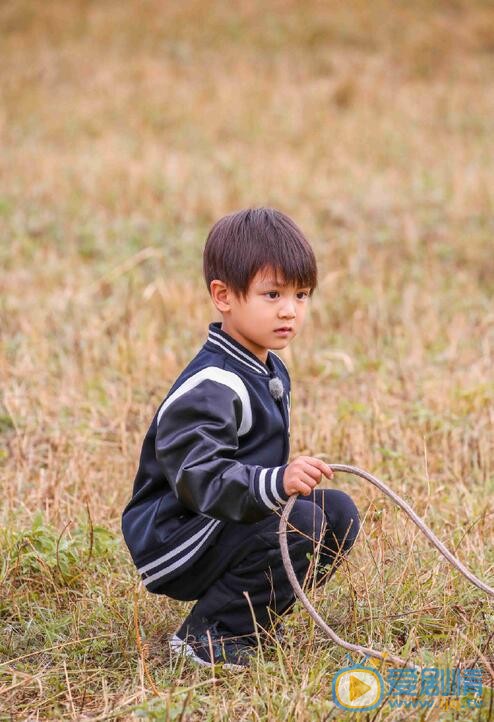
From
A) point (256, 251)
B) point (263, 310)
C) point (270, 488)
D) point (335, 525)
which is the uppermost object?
point (256, 251)

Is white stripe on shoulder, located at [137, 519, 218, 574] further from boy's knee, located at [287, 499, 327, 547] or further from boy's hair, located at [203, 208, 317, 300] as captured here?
boy's hair, located at [203, 208, 317, 300]

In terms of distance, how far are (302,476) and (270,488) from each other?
0.10 metres

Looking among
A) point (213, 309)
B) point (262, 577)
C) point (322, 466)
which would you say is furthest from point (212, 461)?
point (213, 309)

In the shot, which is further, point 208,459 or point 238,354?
point 238,354

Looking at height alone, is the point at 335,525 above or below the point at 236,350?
below

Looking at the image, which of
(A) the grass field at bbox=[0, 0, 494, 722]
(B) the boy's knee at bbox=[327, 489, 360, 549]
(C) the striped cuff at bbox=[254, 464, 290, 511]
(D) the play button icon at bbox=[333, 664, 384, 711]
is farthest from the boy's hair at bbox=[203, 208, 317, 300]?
(D) the play button icon at bbox=[333, 664, 384, 711]

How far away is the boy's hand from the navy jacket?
0.10 feet

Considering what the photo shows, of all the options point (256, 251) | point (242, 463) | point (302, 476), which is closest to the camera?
point (302, 476)

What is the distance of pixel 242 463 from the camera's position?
9.25ft

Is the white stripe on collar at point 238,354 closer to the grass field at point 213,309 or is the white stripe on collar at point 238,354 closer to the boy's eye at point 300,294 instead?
the boy's eye at point 300,294

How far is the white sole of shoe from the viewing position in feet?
9.44

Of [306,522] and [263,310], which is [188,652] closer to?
[306,522]

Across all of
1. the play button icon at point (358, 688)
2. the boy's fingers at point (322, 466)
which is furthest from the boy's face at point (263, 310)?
the play button icon at point (358, 688)

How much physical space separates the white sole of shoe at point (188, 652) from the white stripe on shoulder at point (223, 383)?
666 mm
